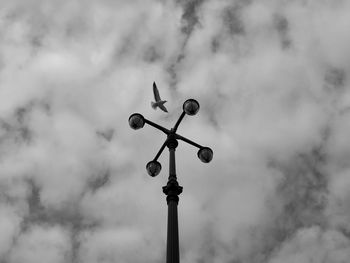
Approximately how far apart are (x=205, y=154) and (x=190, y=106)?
1.32 meters

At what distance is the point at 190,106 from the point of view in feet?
36.6

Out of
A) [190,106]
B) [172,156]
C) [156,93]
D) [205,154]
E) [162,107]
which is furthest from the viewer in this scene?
[156,93]

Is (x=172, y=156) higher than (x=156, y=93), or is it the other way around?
(x=156, y=93)

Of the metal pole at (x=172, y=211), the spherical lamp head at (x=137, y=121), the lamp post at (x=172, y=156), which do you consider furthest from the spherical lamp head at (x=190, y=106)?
the spherical lamp head at (x=137, y=121)

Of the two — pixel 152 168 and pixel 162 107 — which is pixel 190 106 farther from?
pixel 152 168

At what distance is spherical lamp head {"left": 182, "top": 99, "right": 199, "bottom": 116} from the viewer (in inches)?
438

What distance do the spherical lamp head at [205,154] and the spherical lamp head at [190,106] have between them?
1.01 metres

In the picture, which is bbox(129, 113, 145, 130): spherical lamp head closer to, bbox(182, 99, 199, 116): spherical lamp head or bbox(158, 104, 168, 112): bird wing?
bbox(182, 99, 199, 116): spherical lamp head

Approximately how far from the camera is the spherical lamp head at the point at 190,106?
11.1m

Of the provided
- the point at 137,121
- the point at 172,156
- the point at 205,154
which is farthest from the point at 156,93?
the point at 172,156

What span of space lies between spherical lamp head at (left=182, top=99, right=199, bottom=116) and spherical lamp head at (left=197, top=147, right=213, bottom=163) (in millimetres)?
1005

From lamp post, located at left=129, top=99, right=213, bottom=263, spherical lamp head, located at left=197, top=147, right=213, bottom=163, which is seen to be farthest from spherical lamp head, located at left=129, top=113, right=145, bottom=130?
Answer: spherical lamp head, located at left=197, top=147, right=213, bottom=163

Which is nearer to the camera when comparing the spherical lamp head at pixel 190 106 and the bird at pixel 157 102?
the spherical lamp head at pixel 190 106

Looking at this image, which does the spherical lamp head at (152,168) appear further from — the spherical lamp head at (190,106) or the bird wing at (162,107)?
the bird wing at (162,107)
